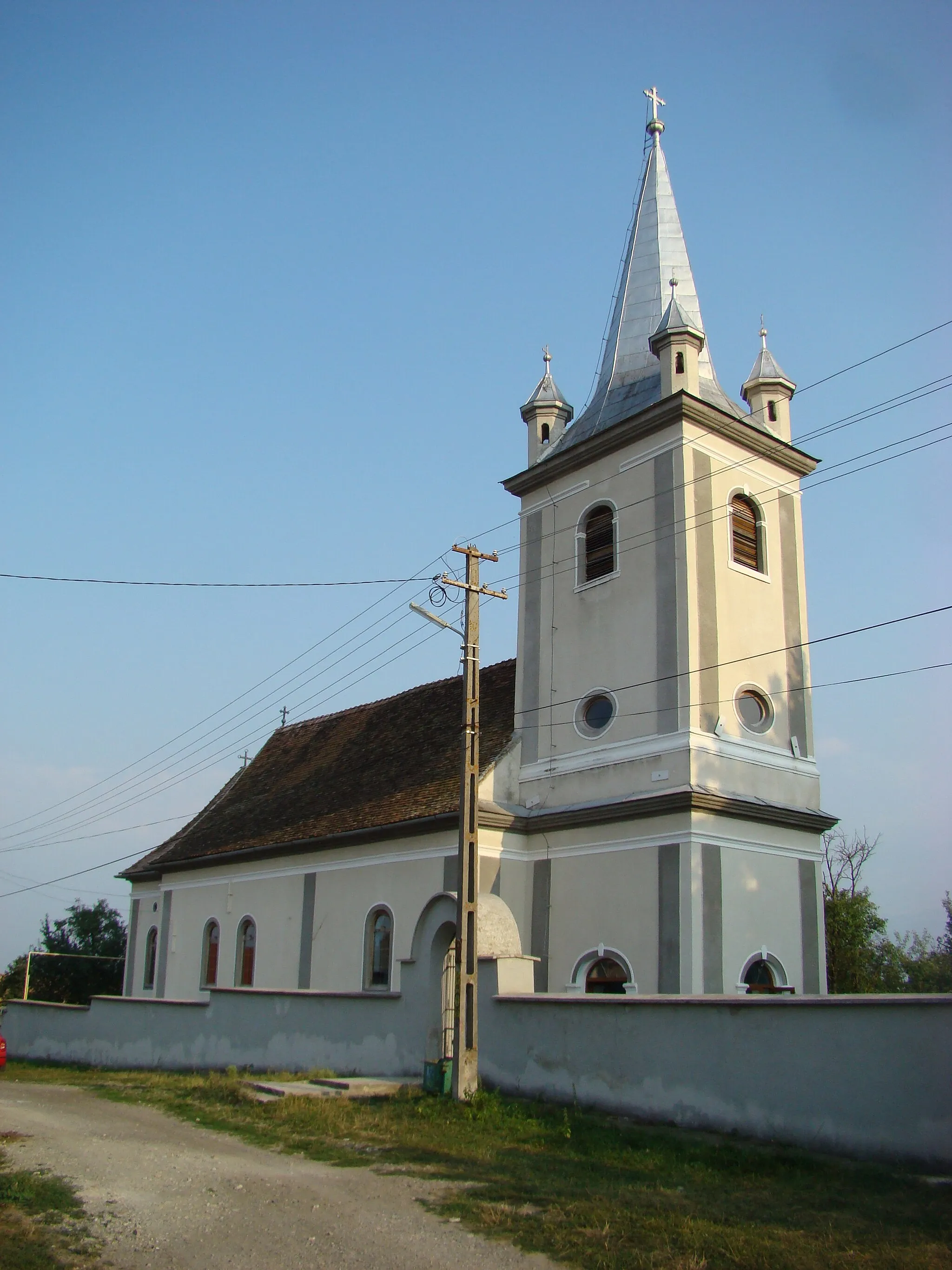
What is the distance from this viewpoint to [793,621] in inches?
926

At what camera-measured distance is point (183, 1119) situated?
15.3 metres

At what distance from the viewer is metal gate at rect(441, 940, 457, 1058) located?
18438 mm

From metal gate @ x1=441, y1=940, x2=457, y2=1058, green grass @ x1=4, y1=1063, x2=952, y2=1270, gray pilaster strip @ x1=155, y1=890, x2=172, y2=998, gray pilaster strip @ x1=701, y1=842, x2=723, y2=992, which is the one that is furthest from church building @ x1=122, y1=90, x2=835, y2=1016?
gray pilaster strip @ x1=155, y1=890, x2=172, y2=998

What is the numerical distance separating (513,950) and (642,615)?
7.54 meters

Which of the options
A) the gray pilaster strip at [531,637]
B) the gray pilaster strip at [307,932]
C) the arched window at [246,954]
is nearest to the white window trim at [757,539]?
the gray pilaster strip at [531,637]

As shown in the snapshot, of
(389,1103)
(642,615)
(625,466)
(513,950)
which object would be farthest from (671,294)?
(389,1103)

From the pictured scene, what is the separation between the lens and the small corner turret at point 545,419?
26594mm

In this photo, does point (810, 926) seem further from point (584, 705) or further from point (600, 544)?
point (600, 544)

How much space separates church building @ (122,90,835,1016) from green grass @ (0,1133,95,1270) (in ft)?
25.4

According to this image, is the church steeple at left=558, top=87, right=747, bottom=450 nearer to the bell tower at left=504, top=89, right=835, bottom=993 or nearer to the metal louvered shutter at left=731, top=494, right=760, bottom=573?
the bell tower at left=504, top=89, right=835, bottom=993

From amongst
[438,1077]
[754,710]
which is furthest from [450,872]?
[754,710]

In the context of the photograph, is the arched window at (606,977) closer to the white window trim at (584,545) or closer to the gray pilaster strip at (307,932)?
the white window trim at (584,545)

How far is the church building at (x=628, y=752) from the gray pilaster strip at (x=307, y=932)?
0.05 meters

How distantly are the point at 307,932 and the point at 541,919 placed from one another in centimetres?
648
